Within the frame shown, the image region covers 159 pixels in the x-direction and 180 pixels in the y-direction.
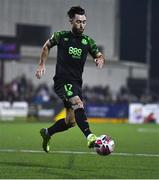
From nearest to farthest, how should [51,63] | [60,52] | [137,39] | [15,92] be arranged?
[60,52]
[15,92]
[51,63]
[137,39]

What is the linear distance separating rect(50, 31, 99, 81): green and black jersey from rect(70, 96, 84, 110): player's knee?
13.6 inches

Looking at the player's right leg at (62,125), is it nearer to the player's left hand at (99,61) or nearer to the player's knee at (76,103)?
the player's knee at (76,103)

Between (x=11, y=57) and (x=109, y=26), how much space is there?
44.3ft

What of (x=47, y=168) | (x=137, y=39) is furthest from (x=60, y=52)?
(x=137, y=39)

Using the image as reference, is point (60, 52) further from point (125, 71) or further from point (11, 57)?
point (125, 71)

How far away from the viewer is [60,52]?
11070 millimetres

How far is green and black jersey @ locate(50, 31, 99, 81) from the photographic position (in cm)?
1097

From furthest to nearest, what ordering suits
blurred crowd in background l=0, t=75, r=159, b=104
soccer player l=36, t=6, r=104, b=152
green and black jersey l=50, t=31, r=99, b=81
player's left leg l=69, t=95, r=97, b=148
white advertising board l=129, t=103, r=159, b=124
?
blurred crowd in background l=0, t=75, r=159, b=104
white advertising board l=129, t=103, r=159, b=124
green and black jersey l=50, t=31, r=99, b=81
soccer player l=36, t=6, r=104, b=152
player's left leg l=69, t=95, r=97, b=148

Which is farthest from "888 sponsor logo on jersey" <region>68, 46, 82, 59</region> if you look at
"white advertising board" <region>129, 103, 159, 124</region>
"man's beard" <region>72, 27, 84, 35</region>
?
"white advertising board" <region>129, 103, 159, 124</region>

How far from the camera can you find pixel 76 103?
1074 cm

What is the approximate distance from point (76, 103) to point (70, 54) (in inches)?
30.2

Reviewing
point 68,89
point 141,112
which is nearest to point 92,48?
point 68,89

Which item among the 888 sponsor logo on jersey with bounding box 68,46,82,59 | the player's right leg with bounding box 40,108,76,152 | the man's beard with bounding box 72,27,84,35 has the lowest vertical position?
the player's right leg with bounding box 40,108,76,152

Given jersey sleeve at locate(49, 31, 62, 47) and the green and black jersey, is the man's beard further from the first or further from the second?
jersey sleeve at locate(49, 31, 62, 47)
